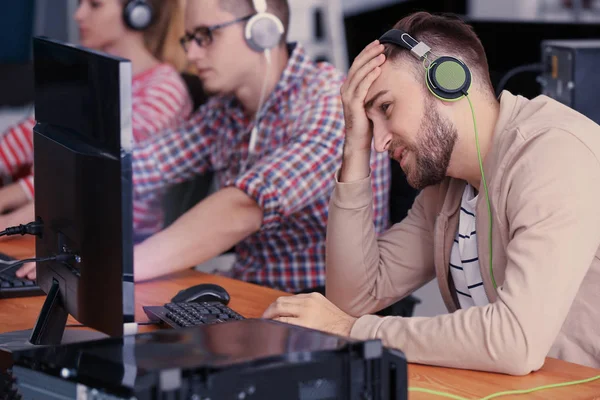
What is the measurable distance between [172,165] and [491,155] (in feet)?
4.16

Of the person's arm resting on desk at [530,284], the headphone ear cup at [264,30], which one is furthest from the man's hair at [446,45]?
the headphone ear cup at [264,30]

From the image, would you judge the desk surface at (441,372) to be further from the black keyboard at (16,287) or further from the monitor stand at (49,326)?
the monitor stand at (49,326)

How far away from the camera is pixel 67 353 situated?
3.32 feet


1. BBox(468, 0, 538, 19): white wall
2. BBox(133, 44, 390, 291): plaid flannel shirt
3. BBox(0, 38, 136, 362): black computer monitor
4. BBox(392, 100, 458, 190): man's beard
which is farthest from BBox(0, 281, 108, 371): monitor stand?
BBox(468, 0, 538, 19): white wall

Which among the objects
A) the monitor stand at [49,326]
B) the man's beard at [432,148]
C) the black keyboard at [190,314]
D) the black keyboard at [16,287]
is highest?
the man's beard at [432,148]

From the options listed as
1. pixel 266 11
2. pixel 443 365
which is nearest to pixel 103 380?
pixel 443 365

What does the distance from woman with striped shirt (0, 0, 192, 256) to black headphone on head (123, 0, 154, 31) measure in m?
0.02

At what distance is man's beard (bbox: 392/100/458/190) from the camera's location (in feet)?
4.80

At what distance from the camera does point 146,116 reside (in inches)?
111

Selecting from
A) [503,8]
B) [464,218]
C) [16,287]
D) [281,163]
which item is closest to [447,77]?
Result: [464,218]

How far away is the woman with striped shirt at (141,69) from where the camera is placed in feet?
9.27

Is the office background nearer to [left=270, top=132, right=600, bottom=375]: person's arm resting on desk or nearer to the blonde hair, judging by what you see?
the blonde hair

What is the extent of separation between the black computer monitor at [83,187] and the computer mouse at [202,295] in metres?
0.27

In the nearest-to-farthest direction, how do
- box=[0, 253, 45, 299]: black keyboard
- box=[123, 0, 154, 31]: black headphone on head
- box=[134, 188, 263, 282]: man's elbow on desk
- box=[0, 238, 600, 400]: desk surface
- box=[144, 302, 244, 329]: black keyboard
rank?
box=[0, 238, 600, 400]: desk surface, box=[144, 302, 244, 329]: black keyboard, box=[0, 253, 45, 299]: black keyboard, box=[134, 188, 263, 282]: man's elbow on desk, box=[123, 0, 154, 31]: black headphone on head
